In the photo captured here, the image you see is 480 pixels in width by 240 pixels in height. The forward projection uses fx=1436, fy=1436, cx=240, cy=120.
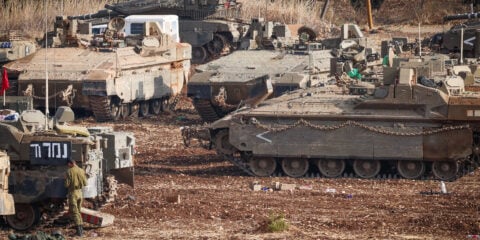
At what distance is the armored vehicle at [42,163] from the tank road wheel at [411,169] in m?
6.59

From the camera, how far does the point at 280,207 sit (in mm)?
20938

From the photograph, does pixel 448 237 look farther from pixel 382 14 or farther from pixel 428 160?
pixel 382 14

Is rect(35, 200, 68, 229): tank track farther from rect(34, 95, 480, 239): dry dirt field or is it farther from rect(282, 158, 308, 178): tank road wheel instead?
rect(282, 158, 308, 178): tank road wheel

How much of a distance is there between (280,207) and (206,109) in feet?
38.9

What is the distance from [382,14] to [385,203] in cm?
3664

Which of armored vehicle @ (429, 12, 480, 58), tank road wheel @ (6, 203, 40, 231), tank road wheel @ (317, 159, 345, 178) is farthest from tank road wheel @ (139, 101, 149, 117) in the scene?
tank road wheel @ (6, 203, 40, 231)

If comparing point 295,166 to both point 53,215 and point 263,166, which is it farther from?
point 53,215

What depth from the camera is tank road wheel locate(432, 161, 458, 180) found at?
24.3 meters

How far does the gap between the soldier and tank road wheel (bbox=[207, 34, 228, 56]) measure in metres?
28.7

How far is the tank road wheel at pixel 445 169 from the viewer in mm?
24281

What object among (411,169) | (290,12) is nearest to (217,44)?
(290,12)

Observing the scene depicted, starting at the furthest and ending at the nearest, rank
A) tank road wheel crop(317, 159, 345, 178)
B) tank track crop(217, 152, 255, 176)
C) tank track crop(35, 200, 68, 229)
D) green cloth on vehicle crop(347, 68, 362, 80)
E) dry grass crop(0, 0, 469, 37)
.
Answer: dry grass crop(0, 0, 469, 37), green cloth on vehicle crop(347, 68, 362, 80), tank track crop(217, 152, 255, 176), tank road wheel crop(317, 159, 345, 178), tank track crop(35, 200, 68, 229)

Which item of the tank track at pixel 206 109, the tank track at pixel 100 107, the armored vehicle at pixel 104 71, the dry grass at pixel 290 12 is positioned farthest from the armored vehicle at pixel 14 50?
the dry grass at pixel 290 12

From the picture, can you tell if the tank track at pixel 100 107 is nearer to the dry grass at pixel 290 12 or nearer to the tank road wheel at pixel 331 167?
the tank road wheel at pixel 331 167
